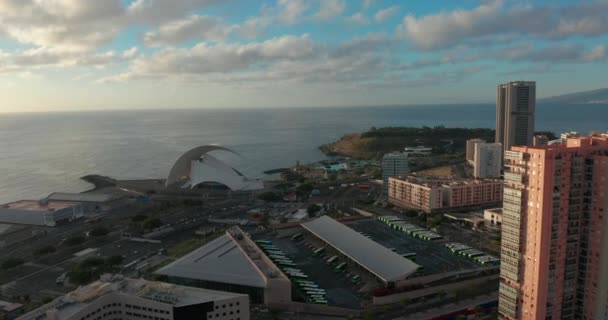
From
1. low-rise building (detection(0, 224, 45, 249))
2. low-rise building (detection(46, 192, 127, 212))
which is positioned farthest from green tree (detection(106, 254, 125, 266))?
low-rise building (detection(46, 192, 127, 212))

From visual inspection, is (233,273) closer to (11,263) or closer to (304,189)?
(11,263)

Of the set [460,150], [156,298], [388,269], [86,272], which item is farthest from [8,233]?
[460,150]

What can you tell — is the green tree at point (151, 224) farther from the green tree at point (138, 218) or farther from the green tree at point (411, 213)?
the green tree at point (411, 213)

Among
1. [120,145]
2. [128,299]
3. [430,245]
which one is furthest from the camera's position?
[120,145]

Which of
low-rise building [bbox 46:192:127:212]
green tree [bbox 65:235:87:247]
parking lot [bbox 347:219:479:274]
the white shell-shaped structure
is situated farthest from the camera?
the white shell-shaped structure

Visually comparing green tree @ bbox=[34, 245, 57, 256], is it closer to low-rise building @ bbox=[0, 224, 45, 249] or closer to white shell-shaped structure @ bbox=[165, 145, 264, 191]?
low-rise building @ bbox=[0, 224, 45, 249]

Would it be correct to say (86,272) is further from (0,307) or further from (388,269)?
(388,269)
